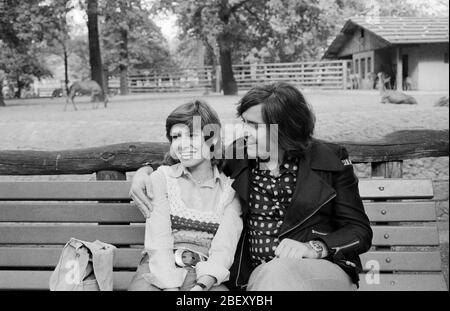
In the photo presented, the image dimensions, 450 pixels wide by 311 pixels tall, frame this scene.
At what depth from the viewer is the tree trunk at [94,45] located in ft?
10.9

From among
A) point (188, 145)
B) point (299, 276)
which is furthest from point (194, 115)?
point (299, 276)

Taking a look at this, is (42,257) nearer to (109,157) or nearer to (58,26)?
(109,157)

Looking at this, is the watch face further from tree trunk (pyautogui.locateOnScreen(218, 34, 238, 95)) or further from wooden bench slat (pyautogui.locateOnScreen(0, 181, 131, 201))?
tree trunk (pyautogui.locateOnScreen(218, 34, 238, 95))

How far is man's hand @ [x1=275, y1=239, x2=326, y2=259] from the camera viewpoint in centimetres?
221

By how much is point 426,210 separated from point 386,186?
0.21m

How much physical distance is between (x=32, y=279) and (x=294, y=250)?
4.29 feet

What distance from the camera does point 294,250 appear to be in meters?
2.22

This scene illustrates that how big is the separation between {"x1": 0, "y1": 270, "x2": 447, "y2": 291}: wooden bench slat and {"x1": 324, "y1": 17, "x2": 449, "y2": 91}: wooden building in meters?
1.16

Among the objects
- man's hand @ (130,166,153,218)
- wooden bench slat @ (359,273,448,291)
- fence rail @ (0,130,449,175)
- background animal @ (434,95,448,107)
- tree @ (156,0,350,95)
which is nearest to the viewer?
man's hand @ (130,166,153,218)

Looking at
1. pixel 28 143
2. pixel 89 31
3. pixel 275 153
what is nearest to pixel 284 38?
pixel 89 31

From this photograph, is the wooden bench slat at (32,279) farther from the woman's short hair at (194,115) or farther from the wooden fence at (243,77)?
the wooden fence at (243,77)

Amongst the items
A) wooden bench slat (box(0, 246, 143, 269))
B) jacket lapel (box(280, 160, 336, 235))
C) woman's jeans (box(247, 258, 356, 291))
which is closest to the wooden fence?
wooden bench slat (box(0, 246, 143, 269))
